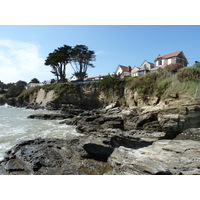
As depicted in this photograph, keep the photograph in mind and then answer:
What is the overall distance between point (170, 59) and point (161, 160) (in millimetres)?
35444

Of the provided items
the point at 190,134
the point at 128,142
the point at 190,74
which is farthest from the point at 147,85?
the point at 128,142

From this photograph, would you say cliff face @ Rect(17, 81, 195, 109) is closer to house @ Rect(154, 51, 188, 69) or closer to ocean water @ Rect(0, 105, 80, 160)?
ocean water @ Rect(0, 105, 80, 160)

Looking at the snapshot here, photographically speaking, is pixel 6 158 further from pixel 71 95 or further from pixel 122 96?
pixel 71 95

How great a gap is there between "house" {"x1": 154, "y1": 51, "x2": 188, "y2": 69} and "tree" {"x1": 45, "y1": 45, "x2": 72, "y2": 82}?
25.2m

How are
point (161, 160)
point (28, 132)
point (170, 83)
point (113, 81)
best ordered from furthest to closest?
point (113, 81) < point (170, 83) < point (28, 132) < point (161, 160)

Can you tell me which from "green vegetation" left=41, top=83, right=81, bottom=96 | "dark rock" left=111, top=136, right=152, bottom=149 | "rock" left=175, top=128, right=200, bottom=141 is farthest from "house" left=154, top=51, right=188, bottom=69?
"dark rock" left=111, top=136, right=152, bottom=149

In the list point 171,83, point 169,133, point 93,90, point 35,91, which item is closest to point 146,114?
point 169,133

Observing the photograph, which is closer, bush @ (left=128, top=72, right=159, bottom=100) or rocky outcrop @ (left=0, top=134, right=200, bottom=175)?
rocky outcrop @ (left=0, top=134, right=200, bottom=175)

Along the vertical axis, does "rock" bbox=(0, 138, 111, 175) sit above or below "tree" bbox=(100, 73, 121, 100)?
below

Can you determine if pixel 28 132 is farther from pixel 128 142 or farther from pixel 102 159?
pixel 128 142

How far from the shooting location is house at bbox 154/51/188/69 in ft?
112

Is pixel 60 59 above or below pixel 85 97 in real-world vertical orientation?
above

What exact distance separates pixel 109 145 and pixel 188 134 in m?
6.03

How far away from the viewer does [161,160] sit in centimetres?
526
